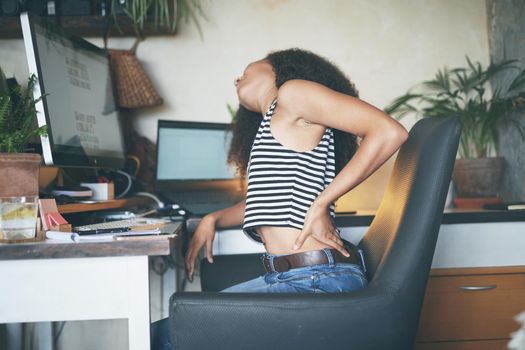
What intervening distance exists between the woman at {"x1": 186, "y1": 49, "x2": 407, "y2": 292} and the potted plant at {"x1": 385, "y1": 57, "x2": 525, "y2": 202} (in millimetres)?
943

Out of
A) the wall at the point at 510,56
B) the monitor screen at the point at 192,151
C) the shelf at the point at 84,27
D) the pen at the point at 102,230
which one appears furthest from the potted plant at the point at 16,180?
the wall at the point at 510,56

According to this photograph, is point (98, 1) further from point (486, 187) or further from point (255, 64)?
point (486, 187)

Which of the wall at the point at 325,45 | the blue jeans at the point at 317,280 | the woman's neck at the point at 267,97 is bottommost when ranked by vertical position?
the blue jeans at the point at 317,280

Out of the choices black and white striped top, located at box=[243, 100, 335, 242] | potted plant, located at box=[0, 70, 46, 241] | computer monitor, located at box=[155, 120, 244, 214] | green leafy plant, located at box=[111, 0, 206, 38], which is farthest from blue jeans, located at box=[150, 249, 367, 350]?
green leafy plant, located at box=[111, 0, 206, 38]

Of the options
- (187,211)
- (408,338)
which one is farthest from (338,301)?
(187,211)

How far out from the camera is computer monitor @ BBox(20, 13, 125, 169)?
4.76 feet

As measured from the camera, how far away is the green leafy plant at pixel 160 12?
214cm

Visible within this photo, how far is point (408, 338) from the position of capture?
1068mm

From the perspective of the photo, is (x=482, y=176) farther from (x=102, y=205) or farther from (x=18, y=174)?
(x=18, y=174)

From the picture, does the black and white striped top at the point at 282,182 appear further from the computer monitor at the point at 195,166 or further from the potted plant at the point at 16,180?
the computer monitor at the point at 195,166

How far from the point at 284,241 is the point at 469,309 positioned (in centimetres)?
76

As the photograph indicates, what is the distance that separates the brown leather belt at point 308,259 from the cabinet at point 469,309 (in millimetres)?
547

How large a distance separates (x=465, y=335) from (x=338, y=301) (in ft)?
2.89

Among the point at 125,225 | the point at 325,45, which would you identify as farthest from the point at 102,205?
the point at 325,45
